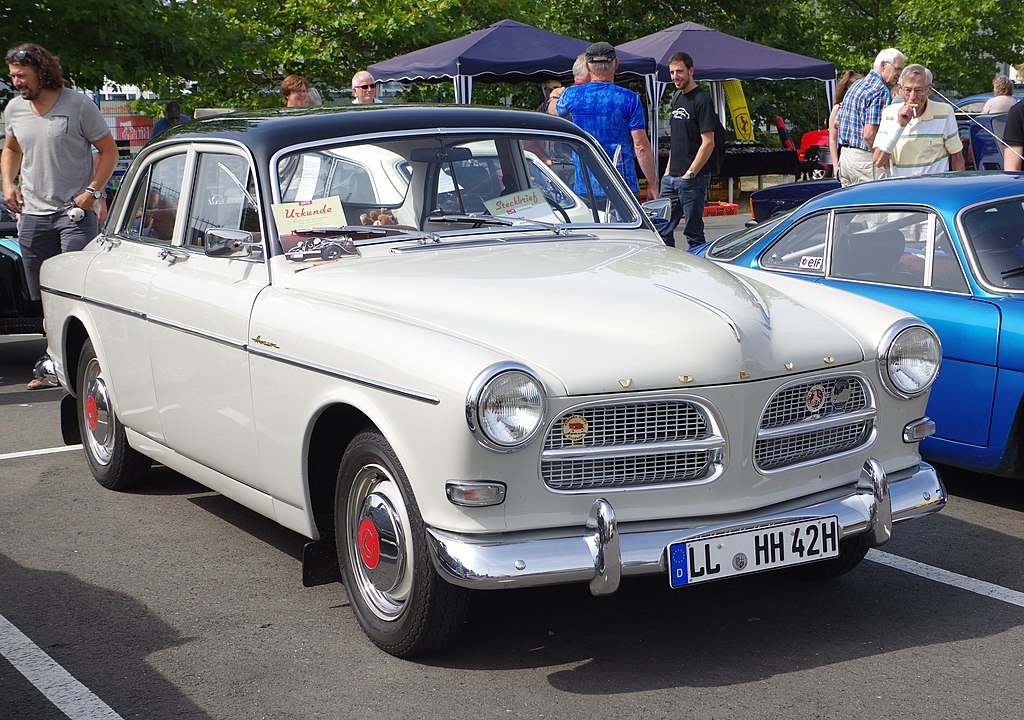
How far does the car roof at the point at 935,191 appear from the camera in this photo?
230 inches

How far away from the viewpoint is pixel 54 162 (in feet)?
26.7

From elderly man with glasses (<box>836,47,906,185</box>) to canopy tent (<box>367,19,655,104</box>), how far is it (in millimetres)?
7562

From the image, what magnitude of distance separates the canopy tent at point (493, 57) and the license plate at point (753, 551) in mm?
14040

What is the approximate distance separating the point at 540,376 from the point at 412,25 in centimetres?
2066

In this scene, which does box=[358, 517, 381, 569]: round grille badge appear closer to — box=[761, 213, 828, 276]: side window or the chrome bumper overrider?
the chrome bumper overrider

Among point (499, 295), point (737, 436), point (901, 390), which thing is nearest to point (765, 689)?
point (737, 436)

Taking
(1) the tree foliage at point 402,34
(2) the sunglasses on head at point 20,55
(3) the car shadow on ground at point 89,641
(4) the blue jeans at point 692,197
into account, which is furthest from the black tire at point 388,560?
(1) the tree foliage at point 402,34

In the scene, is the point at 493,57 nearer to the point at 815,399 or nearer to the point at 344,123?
the point at 344,123

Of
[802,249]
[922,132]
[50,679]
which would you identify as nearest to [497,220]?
[802,249]

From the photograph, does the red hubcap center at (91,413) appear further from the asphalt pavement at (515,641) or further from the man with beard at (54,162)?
the man with beard at (54,162)

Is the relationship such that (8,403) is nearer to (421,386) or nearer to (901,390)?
(421,386)

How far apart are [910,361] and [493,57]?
14.3 m

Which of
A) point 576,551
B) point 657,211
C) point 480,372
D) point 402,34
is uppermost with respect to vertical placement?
point 402,34

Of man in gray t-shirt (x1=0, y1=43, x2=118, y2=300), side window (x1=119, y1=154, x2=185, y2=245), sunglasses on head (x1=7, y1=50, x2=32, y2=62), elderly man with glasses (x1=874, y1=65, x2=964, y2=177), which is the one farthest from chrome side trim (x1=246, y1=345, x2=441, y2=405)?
elderly man with glasses (x1=874, y1=65, x2=964, y2=177)
